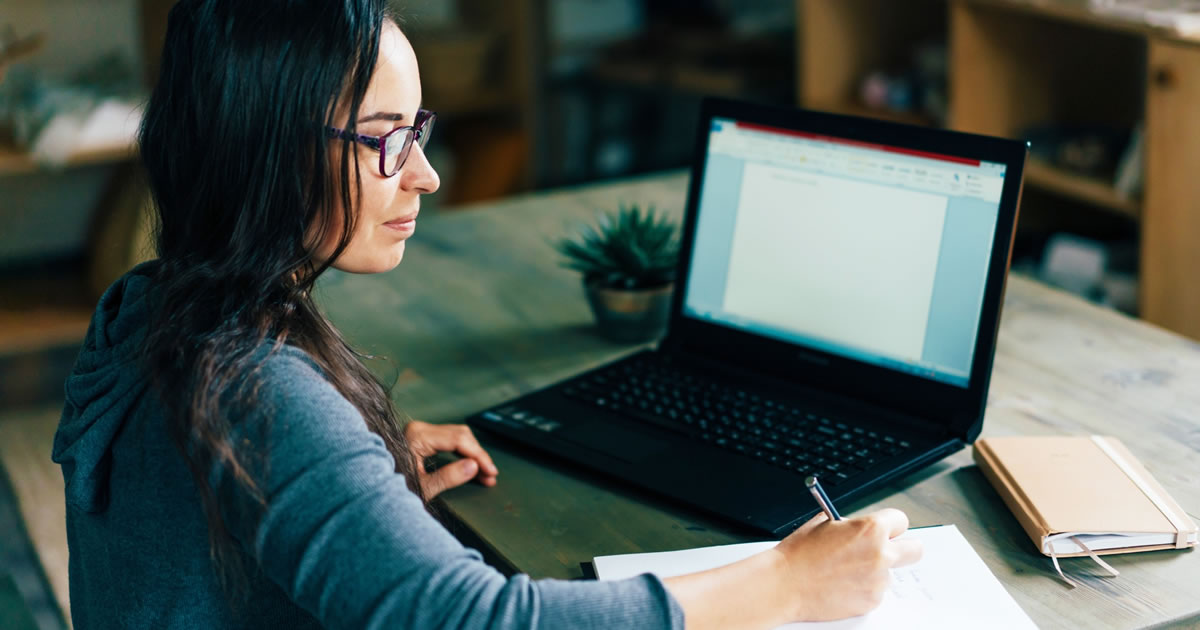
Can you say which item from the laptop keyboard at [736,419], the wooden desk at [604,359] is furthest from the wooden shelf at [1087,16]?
the laptop keyboard at [736,419]

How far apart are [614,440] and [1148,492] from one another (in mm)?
473

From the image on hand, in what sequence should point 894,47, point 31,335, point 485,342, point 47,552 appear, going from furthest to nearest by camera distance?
point 894,47 → point 31,335 → point 47,552 → point 485,342

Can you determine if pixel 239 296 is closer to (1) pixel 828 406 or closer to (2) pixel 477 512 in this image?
(2) pixel 477 512

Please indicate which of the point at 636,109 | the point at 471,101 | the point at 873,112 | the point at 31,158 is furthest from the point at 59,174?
the point at 873,112

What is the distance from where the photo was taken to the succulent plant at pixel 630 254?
4.47 ft

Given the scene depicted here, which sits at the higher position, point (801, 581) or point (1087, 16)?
point (1087, 16)

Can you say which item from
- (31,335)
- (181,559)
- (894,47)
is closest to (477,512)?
(181,559)

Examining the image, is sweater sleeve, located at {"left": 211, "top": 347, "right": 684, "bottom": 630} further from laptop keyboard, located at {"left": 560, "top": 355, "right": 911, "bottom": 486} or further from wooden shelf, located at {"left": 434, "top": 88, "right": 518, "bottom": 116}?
wooden shelf, located at {"left": 434, "top": 88, "right": 518, "bottom": 116}

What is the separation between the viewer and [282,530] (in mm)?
692

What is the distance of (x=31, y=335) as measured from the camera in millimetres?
2613

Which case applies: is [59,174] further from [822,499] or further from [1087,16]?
[822,499]

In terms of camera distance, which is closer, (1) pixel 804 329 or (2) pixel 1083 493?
(2) pixel 1083 493

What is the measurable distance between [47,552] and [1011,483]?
4.74ft

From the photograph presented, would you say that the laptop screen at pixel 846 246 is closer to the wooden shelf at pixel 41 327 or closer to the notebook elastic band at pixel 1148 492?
the notebook elastic band at pixel 1148 492
